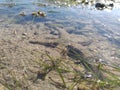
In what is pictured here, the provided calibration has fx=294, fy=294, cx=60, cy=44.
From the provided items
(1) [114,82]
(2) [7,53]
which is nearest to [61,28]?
(2) [7,53]

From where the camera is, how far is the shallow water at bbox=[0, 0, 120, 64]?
4988mm

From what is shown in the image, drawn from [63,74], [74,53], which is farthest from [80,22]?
[63,74]

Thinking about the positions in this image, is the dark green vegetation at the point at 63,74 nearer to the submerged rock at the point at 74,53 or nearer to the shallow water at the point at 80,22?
the submerged rock at the point at 74,53

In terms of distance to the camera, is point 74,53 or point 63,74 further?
point 74,53

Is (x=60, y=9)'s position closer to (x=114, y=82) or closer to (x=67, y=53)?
(x=67, y=53)

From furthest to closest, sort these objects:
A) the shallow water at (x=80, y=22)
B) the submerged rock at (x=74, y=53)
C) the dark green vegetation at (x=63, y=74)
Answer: the shallow water at (x=80, y=22)
the submerged rock at (x=74, y=53)
the dark green vegetation at (x=63, y=74)

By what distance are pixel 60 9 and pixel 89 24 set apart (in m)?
1.42

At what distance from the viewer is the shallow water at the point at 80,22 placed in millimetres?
4988

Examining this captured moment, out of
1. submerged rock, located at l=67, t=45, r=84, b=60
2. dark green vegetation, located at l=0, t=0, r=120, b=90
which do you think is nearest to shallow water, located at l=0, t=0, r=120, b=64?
submerged rock, located at l=67, t=45, r=84, b=60

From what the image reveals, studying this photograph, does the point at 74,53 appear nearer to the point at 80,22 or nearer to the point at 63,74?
the point at 63,74

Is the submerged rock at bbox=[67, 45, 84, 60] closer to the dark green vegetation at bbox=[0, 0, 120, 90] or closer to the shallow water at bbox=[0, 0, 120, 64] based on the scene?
the dark green vegetation at bbox=[0, 0, 120, 90]

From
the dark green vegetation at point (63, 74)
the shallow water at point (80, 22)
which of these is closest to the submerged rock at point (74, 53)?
the dark green vegetation at point (63, 74)

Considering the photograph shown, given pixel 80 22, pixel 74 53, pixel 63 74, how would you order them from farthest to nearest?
pixel 80 22 → pixel 74 53 → pixel 63 74

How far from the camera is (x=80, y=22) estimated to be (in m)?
6.31
